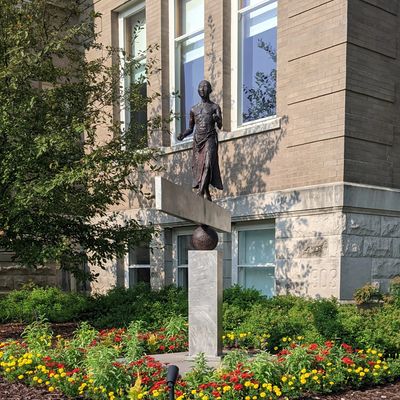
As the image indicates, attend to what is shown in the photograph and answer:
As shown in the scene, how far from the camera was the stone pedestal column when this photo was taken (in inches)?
252

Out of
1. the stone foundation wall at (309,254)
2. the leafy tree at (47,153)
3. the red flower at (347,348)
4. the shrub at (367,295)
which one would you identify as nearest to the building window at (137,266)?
the leafy tree at (47,153)

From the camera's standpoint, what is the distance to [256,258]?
10.2m

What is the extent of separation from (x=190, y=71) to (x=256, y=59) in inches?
80.9

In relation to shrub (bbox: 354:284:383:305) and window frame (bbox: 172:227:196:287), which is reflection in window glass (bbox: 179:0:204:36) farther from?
shrub (bbox: 354:284:383:305)

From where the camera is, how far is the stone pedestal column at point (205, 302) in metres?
6.41

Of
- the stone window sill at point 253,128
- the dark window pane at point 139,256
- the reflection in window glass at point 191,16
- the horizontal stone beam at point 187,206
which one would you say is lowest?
the dark window pane at point 139,256

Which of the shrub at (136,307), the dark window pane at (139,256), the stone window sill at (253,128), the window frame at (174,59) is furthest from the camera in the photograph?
the dark window pane at (139,256)

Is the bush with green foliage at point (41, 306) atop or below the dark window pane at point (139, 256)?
below

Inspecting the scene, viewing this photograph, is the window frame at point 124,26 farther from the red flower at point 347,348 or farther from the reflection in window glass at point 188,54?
the red flower at point 347,348

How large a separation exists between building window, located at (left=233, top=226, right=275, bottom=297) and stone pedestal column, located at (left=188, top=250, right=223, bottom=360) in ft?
11.2

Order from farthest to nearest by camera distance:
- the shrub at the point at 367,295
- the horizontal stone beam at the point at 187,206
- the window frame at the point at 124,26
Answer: the window frame at the point at 124,26 < the shrub at the point at 367,295 < the horizontal stone beam at the point at 187,206

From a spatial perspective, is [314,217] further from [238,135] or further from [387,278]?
[238,135]

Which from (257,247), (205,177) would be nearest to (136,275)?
(257,247)

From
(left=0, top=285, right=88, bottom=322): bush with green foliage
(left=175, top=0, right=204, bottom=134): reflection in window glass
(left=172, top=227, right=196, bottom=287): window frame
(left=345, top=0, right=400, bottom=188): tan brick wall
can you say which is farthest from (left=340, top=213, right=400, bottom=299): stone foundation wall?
(left=0, top=285, right=88, bottom=322): bush with green foliage
